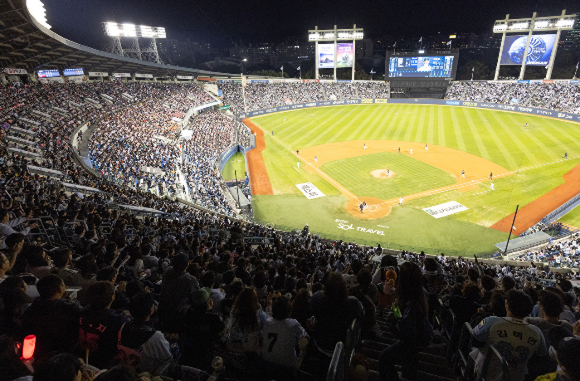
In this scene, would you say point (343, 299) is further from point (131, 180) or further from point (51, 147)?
point (51, 147)

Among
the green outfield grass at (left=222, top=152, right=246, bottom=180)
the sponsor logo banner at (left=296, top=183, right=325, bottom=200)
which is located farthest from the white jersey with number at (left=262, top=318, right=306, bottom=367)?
the green outfield grass at (left=222, top=152, right=246, bottom=180)

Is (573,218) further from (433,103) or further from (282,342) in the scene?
(433,103)

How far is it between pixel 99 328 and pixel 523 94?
7302cm

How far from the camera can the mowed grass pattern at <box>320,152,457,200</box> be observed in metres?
28.9

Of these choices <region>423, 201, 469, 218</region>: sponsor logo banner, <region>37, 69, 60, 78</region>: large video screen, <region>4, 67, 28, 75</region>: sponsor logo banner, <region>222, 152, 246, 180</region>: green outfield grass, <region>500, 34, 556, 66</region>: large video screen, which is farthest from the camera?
<region>500, 34, 556, 66</region>: large video screen

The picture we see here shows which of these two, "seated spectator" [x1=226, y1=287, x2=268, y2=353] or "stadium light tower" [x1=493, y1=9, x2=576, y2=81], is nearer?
"seated spectator" [x1=226, y1=287, x2=268, y2=353]

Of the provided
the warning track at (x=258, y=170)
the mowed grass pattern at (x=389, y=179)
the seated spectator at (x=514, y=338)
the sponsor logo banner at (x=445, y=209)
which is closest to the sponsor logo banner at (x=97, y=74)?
the warning track at (x=258, y=170)

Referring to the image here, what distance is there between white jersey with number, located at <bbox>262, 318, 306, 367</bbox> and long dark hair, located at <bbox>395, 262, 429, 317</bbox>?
137 cm

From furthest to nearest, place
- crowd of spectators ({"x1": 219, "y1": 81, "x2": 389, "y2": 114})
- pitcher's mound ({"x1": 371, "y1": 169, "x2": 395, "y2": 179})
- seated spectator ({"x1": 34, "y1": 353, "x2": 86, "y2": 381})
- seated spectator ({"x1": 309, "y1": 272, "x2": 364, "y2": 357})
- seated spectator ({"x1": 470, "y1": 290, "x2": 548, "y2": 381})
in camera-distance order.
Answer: crowd of spectators ({"x1": 219, "y1": 81, "x2": 389, "y2": 114})
pitcher's mound ({"x1": 371, "y1": 169, "x2": 395, "y2": 179})
seated spectator ({"x1": 309, "y1": 272, "x2": 364, "y2": 357})
seated spectator ({"x1": 470, "y1": 290, "x2": 548, "y2": 381})
seated spectator ({"x1": 34, "y1": 353, "x2": 86, "y2": 381})

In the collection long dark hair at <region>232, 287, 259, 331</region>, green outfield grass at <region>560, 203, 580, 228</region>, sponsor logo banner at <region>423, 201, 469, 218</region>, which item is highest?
long dark hair at <region>232, 287, 259, 331</region>

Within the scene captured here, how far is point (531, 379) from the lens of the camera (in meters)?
3.57

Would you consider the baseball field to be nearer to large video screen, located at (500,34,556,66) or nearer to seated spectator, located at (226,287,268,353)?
large video screen, located at (500,34,556,66)

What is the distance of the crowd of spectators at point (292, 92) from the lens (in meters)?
63.0

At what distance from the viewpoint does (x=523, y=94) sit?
5828cm
